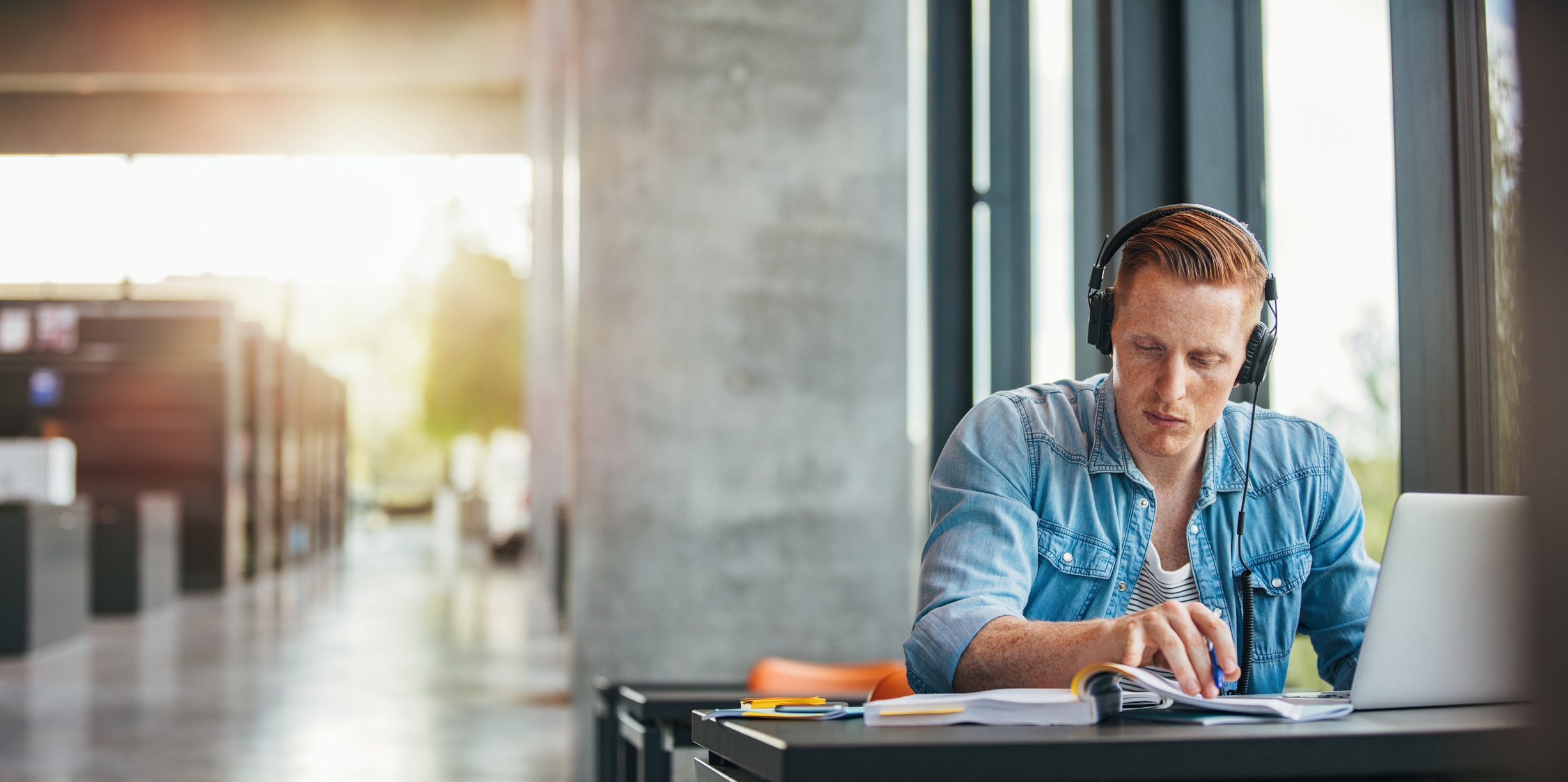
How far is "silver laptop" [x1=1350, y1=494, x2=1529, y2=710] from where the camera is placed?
3.96 ft

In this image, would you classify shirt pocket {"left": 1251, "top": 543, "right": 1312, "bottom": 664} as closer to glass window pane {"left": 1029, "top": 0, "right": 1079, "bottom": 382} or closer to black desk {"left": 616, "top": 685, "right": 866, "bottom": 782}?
black desk {"left": 616, "top": 685, "right": 866, "bottom": 782}

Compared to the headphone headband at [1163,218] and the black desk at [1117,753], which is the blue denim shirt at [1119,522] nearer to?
the headphone headband at [1163,218]

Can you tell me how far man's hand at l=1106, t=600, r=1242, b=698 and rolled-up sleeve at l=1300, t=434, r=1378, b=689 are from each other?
1.76ft

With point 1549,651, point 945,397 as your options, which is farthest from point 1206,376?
point 945,397

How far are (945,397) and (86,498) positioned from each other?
11959 millimetres

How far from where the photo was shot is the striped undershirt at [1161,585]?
1.60 metres

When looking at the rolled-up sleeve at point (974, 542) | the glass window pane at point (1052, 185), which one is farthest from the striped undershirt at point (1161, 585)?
the glass window pane at point (1052, 185)

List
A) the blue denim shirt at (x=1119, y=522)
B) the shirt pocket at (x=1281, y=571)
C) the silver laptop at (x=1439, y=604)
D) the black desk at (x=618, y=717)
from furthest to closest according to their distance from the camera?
the black desk at (x=618, y=717) → the shirt pocket at (x=1281, y=571) → the blue denim shirt at (x=1119, y=522) → the silver laptop at (x=1439, y=604)

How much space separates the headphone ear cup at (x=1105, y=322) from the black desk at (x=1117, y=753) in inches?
29.4

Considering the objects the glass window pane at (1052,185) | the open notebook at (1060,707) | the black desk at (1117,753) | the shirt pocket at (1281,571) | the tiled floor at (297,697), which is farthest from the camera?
the tiled floor at (297,697)

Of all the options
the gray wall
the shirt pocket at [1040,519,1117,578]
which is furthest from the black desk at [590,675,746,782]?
the gray wall

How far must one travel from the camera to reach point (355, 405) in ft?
114

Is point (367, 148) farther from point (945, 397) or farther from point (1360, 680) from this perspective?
point (1360, 680)

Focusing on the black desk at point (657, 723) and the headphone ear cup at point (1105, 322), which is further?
the black desk at point (657, 723)
